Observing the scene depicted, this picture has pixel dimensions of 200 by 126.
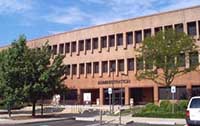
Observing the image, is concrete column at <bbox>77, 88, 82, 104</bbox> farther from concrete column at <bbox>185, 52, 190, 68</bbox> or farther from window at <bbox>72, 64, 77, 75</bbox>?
concrete column at <bbox>185, 52, 190, 68</bbox>

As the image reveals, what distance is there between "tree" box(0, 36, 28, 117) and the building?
635 inches

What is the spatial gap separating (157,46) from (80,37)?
2682 centimetres

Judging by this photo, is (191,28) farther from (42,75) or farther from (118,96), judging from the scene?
(42,75)

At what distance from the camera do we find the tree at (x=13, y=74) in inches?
1505

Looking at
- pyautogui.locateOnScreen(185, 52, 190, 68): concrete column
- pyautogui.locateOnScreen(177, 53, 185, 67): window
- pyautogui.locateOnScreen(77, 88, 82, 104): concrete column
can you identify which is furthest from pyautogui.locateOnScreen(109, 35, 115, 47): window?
pyautogui.locateOnScreen(177, 53, 185, 67): window

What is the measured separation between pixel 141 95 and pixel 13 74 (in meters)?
28.1

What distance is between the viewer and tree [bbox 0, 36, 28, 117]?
125ft

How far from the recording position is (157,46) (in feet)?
143

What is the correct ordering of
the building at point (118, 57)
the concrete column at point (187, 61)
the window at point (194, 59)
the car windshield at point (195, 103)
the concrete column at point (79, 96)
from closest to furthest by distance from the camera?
the car windshield at point (195, 103) < the concrete column at point (187, 61) < the window at point (194, 59) < the building at point (118, 57) < the concrete column at point (79, 96)

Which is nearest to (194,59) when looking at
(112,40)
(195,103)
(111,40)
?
(112,40)

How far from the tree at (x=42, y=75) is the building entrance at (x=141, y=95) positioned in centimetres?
2257

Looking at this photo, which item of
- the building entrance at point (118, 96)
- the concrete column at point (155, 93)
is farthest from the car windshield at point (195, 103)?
the building entrance at point (118, 96)

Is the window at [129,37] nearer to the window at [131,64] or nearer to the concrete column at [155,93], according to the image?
the window at [131,64]

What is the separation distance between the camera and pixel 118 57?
6219 cm
